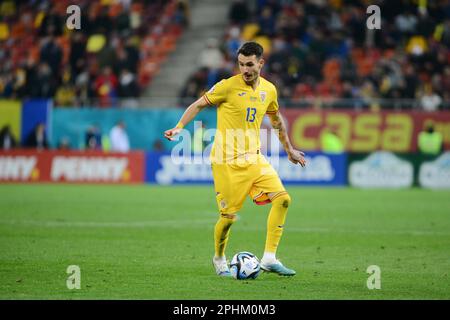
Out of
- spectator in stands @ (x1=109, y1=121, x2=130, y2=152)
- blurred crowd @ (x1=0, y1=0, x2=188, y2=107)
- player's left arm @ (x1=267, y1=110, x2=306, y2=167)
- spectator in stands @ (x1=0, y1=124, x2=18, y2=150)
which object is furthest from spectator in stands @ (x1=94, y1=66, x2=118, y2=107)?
player's left arm @ (x1=267, y1=110, x2=306, y2=167)

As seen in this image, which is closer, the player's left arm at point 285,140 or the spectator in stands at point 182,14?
the player's left arm at point 285,140

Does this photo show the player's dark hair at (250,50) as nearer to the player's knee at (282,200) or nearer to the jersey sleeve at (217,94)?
the jersey sleeve at (217,94)

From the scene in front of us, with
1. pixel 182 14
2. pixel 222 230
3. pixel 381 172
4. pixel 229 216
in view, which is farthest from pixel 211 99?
pixel 182 14

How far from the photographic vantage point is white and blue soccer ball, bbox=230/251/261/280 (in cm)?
994

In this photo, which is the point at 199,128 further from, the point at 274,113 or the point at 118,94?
the point at 274,113

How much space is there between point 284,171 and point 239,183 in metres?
17.1

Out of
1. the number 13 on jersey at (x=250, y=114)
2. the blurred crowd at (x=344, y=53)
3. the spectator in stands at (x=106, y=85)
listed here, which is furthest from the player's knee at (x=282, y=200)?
the spectator in stands at (x=106, y=85)

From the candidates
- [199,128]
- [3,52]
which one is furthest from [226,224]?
[3,52]

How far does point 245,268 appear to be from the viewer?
994 centimetres

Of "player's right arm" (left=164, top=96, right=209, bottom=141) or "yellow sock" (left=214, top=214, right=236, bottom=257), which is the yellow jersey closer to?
"player's right arm" (left=164, top=96, right=209, bottom=141)

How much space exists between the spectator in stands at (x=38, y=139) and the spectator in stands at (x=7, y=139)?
440mm

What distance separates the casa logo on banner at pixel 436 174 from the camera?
26.9 meters

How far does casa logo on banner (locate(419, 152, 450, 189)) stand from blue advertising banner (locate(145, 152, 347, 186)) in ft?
7.64

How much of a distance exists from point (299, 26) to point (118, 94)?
6638 millimetres
